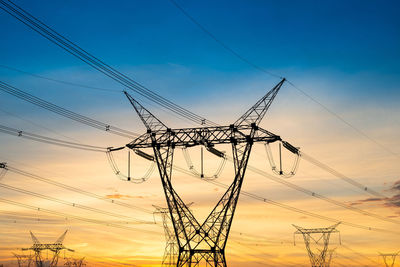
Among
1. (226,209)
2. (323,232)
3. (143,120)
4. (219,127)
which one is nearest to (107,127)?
(143,120)

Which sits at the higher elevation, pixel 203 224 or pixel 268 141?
pixel 268 141

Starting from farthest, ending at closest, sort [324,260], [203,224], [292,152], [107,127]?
[324,260] → [292,152] → [203,224] → [107,127]

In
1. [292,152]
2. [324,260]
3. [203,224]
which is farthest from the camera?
[324,260]

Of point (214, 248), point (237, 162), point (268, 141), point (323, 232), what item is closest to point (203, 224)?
point (214, 248)

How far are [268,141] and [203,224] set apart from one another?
10468 millimetres

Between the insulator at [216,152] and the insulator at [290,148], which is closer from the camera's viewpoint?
the insulator at [216,152]

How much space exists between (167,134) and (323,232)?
71446 mm

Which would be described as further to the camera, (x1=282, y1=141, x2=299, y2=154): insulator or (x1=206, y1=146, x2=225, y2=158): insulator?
(x1=282, y1=141, x2=299, y2=154): insulator

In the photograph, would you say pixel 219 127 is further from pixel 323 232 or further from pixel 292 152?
pixel 323 232

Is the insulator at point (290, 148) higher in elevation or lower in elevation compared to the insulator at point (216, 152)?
higher

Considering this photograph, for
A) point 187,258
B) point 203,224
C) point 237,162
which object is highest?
point 237,162

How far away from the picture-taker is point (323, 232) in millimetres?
114188

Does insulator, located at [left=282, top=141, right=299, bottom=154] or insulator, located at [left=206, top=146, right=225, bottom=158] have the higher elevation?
insulator, located at [left=282, top=141, right=299, bottom=154]

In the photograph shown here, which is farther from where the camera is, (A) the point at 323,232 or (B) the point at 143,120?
(A) the point at 323,232
